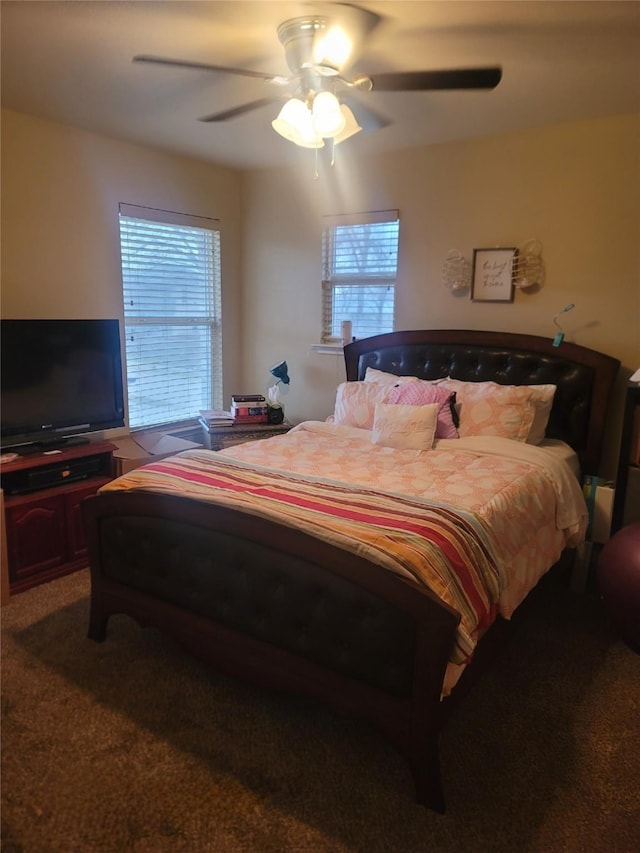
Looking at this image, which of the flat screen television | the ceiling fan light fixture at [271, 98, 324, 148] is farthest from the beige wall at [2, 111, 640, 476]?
the ceiling fan light fixture at [271, 98, 324, 148]

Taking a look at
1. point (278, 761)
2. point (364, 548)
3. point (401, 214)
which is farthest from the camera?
point (401, 214)

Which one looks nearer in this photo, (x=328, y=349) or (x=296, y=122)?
(x=296, y=122)

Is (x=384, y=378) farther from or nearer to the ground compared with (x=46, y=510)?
farther from the ground

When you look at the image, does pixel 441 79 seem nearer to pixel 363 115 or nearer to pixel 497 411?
pixel 363 115

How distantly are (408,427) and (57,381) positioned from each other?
2061 mm

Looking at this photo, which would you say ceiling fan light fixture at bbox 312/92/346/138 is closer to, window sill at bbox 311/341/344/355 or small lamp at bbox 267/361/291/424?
window sill at bbox 311/341/344/355

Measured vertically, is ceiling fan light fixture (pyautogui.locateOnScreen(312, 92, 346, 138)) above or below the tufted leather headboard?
above

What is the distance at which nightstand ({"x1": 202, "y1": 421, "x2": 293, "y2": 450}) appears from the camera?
4.00 metres

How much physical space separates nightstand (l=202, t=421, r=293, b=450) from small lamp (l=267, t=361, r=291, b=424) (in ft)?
0.48

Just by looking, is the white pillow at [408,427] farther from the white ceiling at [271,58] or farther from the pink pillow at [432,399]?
the white ceiling at [271,58]

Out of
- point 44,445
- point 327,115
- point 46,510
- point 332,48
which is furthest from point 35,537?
point 332,48

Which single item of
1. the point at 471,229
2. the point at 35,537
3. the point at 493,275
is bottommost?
the point at 35,537

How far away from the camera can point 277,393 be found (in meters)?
4.52

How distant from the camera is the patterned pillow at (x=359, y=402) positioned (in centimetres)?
347
